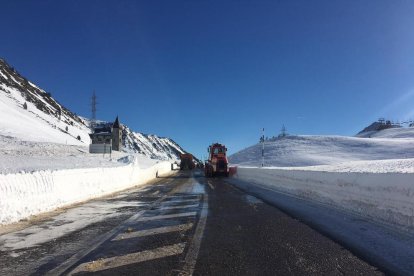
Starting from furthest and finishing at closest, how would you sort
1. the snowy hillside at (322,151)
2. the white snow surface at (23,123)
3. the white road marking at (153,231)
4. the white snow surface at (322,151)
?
the white snow surface at (23,123)
the snowy hillside at (322,151)
the white snow surface at (322,151)
the white road marking at (153,231)

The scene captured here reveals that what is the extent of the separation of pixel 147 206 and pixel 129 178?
1388cm

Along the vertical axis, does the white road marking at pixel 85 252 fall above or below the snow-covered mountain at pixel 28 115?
below

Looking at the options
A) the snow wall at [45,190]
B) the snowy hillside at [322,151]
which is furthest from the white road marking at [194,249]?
the snowy hillside at [322,151]

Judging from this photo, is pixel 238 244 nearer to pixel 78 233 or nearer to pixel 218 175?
pixel 78 233

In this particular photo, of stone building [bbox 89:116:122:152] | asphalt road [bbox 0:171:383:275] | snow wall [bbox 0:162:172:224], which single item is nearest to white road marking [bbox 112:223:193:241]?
asphalt road [bbox 0:171:383:275]

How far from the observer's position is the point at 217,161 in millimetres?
42281

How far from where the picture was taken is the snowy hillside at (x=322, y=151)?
273ft

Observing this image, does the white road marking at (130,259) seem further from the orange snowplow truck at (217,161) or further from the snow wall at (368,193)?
the orange snowplow truck at (217,161)

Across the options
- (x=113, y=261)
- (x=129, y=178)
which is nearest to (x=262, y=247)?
(x=113, y=261)

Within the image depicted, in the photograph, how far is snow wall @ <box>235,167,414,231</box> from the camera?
9.75 meters

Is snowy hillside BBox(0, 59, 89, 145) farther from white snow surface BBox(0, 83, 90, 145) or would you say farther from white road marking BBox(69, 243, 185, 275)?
white road marking BBox(69, 243, 185, 275)

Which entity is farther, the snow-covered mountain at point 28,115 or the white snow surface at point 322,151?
the snow-covered mountain at point 28,115

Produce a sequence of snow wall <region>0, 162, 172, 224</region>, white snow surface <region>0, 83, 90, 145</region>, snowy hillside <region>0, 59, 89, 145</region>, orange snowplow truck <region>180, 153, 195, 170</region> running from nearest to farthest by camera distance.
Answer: snow wall <region>0, 162, 172, 224</region> < orange snowplow truck <region>180, 153, 195, 170</region> < white snow surface <region>0, 83, 90, 145</region> < snowy hillside <region>0, 59, 89, 145</region>

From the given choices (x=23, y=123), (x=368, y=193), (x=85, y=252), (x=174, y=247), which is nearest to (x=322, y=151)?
(x=23, y=123)
